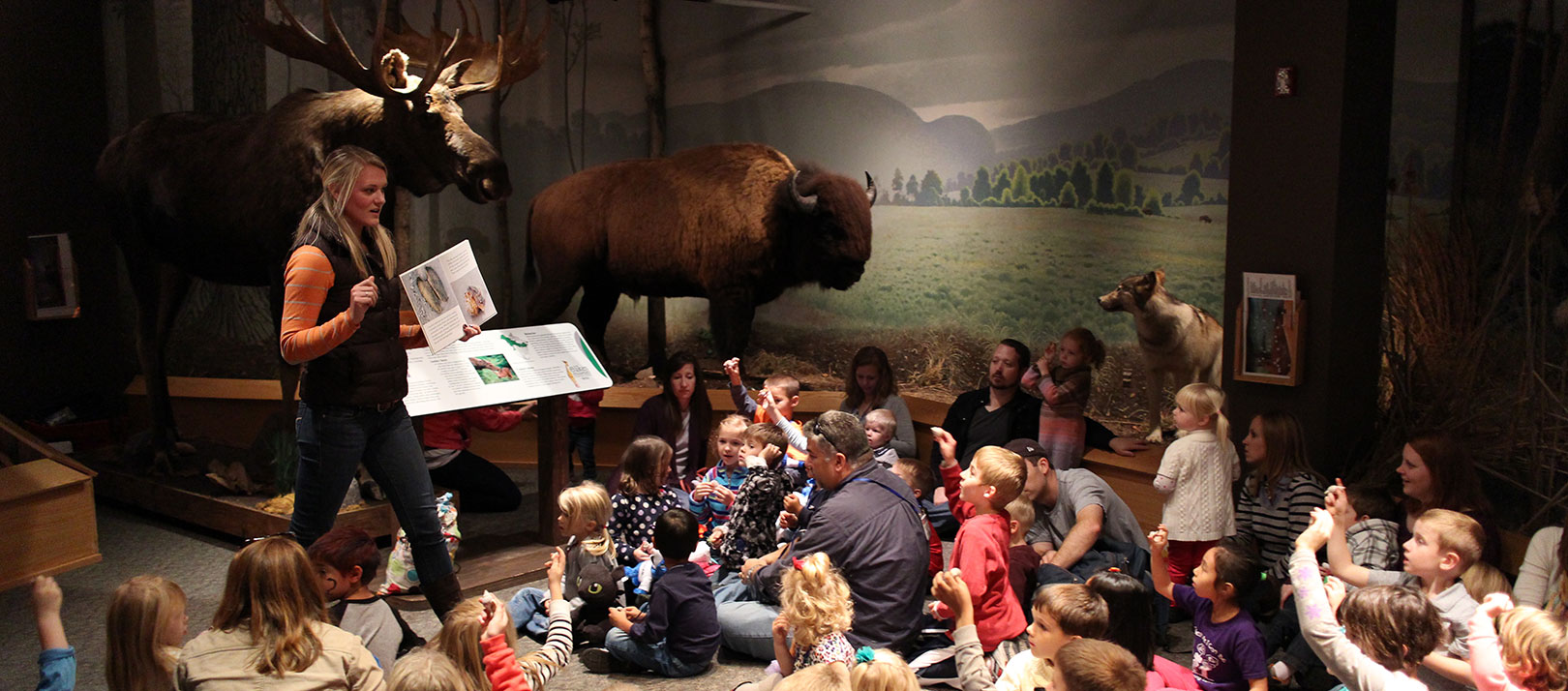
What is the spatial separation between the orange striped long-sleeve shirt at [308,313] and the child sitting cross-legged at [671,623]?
1255 mm

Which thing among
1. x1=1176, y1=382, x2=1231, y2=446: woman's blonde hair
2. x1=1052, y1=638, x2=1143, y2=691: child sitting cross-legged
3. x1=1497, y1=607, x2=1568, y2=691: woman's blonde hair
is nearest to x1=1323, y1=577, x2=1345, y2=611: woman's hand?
x1=1497, y1=607, x2=1568, y2=691: woman's blonde hair

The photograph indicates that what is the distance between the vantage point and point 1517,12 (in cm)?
524

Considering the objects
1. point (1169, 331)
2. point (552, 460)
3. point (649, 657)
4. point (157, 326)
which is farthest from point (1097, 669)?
point (157, 326)

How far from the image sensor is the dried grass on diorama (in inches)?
185

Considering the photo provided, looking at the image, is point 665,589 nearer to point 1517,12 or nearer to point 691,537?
point 691,537

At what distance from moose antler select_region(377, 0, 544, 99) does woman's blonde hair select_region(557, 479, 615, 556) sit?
7.20 feet

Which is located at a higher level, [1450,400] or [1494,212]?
[1494,212]

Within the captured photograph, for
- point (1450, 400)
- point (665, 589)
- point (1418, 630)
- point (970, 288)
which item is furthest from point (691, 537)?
point (970, 288)

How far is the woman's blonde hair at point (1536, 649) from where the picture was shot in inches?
105

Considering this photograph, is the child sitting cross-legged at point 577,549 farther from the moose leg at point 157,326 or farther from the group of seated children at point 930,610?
the moose leg at point 157,326

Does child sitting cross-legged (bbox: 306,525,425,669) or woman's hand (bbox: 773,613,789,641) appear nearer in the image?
woman's hand (bbox: 773,613,789,641)

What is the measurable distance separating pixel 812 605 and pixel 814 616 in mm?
34

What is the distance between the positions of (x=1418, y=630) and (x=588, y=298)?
565 centimetres

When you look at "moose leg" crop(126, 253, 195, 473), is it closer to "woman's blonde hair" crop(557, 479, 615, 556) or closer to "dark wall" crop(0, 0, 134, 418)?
"dark wall" crop(0, 0, 134, 418)
